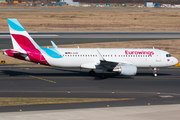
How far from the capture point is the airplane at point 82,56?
3512 cm

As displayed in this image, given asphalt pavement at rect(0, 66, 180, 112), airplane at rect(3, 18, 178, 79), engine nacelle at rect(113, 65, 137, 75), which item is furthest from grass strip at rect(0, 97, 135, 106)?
airplane at rect(3, 18, 178, 79)

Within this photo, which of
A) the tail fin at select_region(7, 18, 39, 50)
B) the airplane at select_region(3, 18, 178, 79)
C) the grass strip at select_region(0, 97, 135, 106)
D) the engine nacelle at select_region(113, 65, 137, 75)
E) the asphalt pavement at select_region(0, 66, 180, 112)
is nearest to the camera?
the grass strip at select_region(0, 97, 135, 106)

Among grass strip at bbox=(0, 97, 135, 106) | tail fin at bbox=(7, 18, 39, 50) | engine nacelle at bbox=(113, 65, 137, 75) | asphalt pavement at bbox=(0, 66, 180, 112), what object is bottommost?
asphalt pavement at bbox=(0, 66, 180, 112)

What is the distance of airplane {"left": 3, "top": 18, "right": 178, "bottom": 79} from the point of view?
3512 centimetres

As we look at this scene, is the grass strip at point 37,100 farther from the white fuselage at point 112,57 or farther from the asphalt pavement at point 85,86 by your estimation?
the white fuselage at point 112,57

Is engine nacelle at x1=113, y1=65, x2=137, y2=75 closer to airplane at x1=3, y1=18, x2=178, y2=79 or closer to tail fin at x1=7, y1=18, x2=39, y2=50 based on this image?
airplane at x1=3, y1=18, x2=178, y2=79

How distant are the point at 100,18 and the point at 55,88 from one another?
3109 inches

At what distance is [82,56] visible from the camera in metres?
36.0

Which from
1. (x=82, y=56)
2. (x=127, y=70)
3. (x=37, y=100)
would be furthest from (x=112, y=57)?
(x=37, y=100)

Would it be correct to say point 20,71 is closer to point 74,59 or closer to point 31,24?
point 74,59

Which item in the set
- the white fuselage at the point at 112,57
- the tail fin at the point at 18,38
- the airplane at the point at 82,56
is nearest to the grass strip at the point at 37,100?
the airplane at the point at 82,56

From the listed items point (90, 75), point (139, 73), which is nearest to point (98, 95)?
point (90, 75)

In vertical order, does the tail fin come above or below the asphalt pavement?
above

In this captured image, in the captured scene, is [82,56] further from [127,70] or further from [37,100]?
[37,100]
